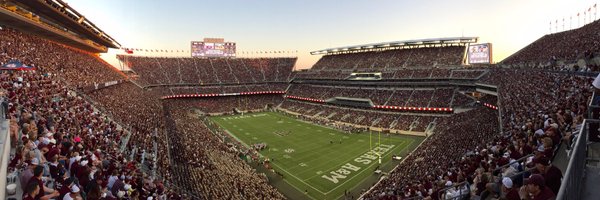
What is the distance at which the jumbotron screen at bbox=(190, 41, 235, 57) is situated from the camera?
90.0m

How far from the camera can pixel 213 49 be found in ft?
304

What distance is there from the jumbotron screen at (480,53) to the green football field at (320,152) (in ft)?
89.9

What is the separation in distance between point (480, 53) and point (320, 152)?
134 ft

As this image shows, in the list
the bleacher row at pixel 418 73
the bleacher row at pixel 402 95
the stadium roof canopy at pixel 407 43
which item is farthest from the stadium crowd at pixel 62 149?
the stadium roof canopy at pixel 407 43

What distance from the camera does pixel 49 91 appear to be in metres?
19.1

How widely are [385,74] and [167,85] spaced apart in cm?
5291

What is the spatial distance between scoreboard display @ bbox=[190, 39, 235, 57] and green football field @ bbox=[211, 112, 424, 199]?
40328 millimetres

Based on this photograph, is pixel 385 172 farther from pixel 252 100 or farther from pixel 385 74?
pixel 252 100

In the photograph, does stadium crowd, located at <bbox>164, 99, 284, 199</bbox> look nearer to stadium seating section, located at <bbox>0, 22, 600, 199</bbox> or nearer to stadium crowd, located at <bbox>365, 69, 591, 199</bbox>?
stadium seating section, located at <bbox>0, 22, 600, 199</bbox>

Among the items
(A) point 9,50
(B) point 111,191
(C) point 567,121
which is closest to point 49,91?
(A) point 9,50


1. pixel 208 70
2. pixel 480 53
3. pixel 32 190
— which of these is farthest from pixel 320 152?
pixel 208 70

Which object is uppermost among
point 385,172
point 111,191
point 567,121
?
point 567,121

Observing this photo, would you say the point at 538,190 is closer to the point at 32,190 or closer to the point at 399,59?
the point at 32,190

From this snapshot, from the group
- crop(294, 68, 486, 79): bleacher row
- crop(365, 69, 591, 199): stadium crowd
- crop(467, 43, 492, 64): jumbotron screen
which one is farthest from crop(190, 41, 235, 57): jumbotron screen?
crop(365, 69, 591, 199): stadium crowd
